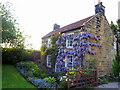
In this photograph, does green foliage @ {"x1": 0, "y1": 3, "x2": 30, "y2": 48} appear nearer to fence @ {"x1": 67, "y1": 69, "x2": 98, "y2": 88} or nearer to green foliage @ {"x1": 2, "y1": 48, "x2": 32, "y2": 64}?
green foliage @ {"x1": 2, "y1": 48, "x2": 32, "y2": 64}

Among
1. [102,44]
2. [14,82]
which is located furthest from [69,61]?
[14,82]

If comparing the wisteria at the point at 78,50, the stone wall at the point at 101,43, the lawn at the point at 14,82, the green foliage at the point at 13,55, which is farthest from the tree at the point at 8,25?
the stone wall at the point at 101,43

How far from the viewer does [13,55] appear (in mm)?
14047

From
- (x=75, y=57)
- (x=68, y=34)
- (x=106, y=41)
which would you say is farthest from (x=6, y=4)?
(x=106, y=41)

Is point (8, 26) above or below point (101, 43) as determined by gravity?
above

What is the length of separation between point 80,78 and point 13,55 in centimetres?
1113

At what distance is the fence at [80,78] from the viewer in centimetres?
624

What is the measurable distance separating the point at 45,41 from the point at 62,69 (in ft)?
20.2

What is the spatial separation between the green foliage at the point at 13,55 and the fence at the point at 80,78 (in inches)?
400

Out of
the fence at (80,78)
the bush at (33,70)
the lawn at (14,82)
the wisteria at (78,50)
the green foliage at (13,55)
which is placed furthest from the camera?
the green foliage at (13,55)

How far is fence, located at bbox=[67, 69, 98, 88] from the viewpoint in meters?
6.24

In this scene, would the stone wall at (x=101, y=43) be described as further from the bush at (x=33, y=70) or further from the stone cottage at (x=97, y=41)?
the bush at (x=33, y=70)

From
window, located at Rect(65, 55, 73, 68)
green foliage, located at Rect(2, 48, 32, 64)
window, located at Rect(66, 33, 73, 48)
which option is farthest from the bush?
window, located at Rect(66, 33, 73, 48)

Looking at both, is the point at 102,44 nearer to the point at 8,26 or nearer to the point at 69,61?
the point at 69,61
